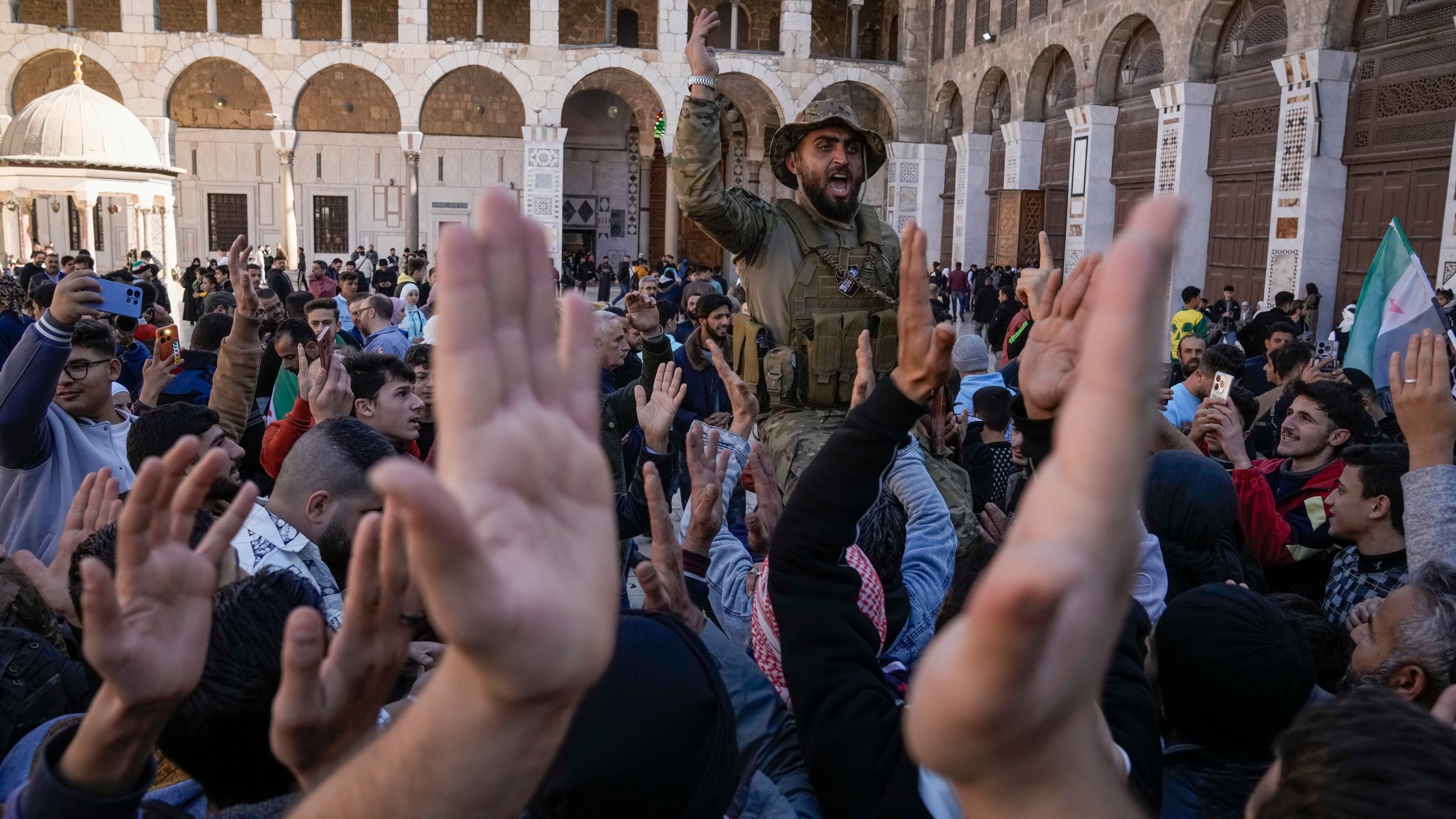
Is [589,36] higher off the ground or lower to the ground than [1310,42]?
higher

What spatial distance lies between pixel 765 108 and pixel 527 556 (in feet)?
89.9

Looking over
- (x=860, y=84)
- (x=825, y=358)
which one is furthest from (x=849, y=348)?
(x=860, y=84)

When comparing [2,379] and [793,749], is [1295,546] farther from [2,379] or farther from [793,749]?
[2,379]

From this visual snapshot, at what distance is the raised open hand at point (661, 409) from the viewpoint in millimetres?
3375

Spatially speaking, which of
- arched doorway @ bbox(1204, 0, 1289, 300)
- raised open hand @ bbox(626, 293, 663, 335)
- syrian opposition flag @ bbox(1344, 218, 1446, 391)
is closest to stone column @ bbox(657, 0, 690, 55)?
arched doorway @ bbox(1204, 0, 1289, 300)

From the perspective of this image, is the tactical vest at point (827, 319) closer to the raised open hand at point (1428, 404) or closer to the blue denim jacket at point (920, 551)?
the blue denim jacket at point (920, 551)

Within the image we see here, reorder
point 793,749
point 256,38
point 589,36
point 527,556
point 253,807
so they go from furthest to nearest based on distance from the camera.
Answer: point 589,36 < point 256,38 < point 793,749 < point 253,807 < point 527,556

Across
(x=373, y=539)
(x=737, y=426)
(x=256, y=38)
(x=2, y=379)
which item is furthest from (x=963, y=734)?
(x=256, y=38)

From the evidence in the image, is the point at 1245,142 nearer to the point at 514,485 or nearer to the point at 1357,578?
the point at 1357,578

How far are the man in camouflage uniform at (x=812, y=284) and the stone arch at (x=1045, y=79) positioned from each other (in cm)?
1569

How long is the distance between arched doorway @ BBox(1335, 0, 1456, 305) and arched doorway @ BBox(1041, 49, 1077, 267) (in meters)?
5.83

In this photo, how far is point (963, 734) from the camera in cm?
74

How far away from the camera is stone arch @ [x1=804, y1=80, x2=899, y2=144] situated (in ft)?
78.5

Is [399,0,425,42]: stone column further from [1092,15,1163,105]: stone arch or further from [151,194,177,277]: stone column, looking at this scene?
[1092,15,1163,105]: stone arch
